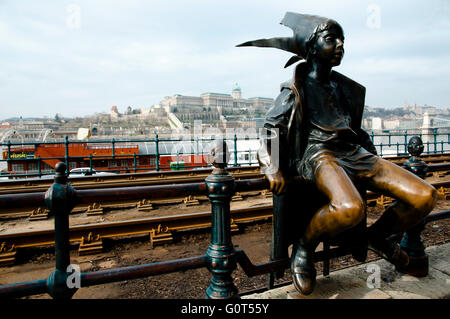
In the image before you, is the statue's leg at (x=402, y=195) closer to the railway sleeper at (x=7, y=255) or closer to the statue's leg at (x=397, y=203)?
the statue's leg at (x=397, y=203)

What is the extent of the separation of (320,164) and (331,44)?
0.91 meters

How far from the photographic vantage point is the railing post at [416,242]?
266 centimetres

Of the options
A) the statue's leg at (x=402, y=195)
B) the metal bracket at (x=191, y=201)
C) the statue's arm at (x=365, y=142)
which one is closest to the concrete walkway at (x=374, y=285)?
the statue's leg at (x=402, y=195)

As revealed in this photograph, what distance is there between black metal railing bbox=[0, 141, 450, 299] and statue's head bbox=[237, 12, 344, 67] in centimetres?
111

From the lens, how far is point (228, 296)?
1.88m

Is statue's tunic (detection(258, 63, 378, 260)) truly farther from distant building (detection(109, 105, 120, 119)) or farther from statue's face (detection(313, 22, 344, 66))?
distant building (detection(109, 105, 120, 119))

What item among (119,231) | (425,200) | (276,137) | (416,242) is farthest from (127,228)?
(425,200)

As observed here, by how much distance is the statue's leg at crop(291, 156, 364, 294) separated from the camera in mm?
1911

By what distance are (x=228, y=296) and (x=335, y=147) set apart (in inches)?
51.0

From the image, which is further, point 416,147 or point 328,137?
point 416,147

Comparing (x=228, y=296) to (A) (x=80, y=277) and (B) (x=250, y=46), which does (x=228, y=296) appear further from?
(B) (x=250, y=46)

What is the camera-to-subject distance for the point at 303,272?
221 centimetres

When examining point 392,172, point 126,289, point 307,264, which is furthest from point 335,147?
point 126,289

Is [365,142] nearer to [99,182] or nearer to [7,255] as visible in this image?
[7,255]
